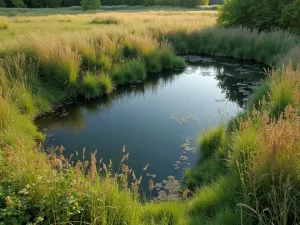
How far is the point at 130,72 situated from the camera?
35.9 feet

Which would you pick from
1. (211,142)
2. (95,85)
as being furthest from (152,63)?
(211,142)

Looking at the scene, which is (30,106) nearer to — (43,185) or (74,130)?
(74,130)

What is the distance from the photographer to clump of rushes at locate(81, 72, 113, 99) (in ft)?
30.1

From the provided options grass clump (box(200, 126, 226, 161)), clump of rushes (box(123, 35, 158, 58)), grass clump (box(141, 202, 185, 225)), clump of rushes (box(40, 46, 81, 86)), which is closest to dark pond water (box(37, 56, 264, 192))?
grass clump (box(200, 126, 226, 161))

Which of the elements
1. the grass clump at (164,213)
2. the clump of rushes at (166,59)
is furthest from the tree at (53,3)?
the grass clump at (164,213)

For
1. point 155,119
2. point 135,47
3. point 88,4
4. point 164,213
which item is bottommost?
point 155,119

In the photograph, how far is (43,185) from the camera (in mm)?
3193

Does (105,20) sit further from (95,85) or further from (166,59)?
(95,85)

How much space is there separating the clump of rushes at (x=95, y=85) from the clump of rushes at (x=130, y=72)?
0.79 meters

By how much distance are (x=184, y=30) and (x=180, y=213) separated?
548 inches

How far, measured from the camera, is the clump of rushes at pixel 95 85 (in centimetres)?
918

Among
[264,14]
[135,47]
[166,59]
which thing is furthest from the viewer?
[264,14]

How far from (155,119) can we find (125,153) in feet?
6.49

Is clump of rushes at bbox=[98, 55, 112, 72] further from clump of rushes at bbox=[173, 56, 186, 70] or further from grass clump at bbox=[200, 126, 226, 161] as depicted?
grass clump at bbox=[200, 126, 226, 161]
